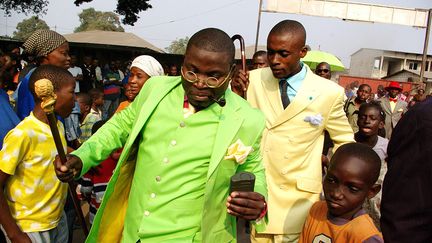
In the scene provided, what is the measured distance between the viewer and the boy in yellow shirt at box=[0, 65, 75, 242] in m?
2.34

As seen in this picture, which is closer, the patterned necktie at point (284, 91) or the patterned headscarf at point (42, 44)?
the patterned necktie at point (284, 91)

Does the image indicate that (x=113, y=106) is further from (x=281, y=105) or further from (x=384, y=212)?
(x=384, y=212)

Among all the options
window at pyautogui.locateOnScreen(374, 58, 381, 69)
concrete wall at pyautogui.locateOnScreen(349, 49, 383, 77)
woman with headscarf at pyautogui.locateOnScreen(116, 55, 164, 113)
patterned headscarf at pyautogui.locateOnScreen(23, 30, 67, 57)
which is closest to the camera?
patterned headscarf at pyautogui.locateOnScreen(23, 30, 67, 57)

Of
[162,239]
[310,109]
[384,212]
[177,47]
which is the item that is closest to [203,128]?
[162,239]

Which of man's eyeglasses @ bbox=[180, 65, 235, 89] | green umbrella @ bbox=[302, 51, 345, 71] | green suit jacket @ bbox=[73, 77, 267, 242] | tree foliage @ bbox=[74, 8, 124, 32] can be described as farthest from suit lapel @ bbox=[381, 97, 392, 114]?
tree foliage @ bbox=[74, 8, 124, 32]

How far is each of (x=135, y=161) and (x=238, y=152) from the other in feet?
2.04

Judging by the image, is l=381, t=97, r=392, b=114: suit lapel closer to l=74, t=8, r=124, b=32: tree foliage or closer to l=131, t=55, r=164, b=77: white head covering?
l=131, t=55, r=164, b=77: white head covering

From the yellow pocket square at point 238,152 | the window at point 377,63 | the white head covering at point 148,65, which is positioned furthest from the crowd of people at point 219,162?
the window at point 377,63

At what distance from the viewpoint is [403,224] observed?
1.40 m

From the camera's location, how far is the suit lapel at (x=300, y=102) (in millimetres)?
2955

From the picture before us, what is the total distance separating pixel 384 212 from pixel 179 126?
1.06m

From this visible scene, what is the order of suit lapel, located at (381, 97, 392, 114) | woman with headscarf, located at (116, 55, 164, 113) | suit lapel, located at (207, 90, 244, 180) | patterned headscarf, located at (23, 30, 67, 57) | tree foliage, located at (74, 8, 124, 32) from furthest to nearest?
tree foliage, located at (74, 8, 124, 32), suit lapel, located at (381, 97, 392, 114), woman with headscarf, located at (116, 55, 164, 113), patterned headscarf, located at (23, 30, 67, 57), suit lapel, located at (207, 90, 244, 180)

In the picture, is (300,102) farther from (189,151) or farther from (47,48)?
(47,48)

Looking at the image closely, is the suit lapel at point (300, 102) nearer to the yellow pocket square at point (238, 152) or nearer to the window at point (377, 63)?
the yellow pocket square at point (238, 152)
